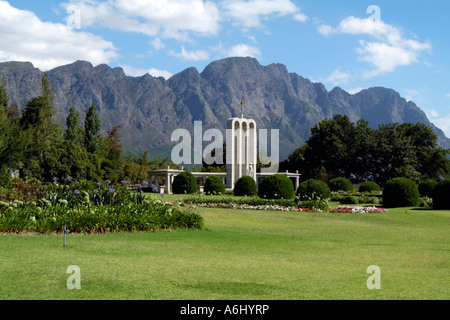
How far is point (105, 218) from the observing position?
38.8 feet

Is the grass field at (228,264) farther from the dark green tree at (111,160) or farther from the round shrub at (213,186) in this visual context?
the dark green tree at (111,160)

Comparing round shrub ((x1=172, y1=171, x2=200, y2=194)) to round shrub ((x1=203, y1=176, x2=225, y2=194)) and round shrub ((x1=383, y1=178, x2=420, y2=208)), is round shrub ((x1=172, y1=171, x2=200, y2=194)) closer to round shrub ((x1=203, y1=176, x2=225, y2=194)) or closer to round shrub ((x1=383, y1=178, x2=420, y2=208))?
round shrub ((x1=203, y1=176, x2=225, y2=194))

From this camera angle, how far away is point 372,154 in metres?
49.2

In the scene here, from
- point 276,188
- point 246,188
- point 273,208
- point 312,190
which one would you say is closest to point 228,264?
point 273,208

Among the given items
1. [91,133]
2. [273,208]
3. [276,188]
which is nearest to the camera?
[273,208]

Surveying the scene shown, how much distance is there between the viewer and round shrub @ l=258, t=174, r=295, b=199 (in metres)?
27.1

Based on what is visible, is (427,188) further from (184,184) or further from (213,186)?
A: (184,184)

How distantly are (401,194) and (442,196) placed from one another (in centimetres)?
204

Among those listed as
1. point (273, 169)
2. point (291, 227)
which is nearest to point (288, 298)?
point (291, 227)

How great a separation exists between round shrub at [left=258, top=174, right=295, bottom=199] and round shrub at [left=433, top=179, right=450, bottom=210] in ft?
25.5

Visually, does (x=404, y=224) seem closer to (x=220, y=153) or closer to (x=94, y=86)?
(x=220, y=153)

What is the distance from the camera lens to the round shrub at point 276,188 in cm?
2709

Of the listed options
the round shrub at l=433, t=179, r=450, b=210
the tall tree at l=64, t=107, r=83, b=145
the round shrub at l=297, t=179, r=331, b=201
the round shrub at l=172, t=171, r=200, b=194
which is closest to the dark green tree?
the tall tree at l=64, t=107, r=83, b=145

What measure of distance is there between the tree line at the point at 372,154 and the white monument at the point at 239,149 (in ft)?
33.5
